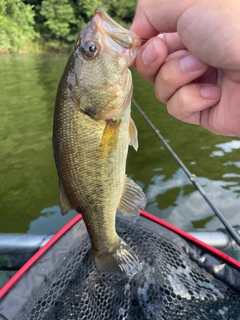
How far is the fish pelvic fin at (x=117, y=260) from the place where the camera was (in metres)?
1.97

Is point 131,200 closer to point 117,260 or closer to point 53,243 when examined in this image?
point 117,260

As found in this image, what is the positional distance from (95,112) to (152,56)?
37cm

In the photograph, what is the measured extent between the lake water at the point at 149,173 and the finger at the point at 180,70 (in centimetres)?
328

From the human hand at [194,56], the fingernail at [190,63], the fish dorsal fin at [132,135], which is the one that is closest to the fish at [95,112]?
the fish dorsal fin at [132,135]

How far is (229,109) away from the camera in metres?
1.82

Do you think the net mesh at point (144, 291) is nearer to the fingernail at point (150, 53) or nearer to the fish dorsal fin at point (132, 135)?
the fish dorsal fin at point (132, 135)

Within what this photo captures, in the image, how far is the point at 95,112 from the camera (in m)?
1.59

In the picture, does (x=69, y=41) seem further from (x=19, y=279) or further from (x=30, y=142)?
(x=19, y=279)

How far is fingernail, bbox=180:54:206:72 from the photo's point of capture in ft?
5.32

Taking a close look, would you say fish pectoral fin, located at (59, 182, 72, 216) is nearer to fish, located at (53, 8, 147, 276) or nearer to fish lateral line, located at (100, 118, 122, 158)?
fish, located at (53, 8, 147, 276)

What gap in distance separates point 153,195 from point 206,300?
3176mm

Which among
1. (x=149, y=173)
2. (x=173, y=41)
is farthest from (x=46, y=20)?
(x=173, y=41)

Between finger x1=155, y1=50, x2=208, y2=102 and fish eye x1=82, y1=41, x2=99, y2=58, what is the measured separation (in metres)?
0.35

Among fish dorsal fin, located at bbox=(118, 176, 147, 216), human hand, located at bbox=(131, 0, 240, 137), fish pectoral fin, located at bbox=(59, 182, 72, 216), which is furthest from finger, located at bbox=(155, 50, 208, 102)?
fish pectoral fin, located at bbox=(59, 182, 72, 216)
